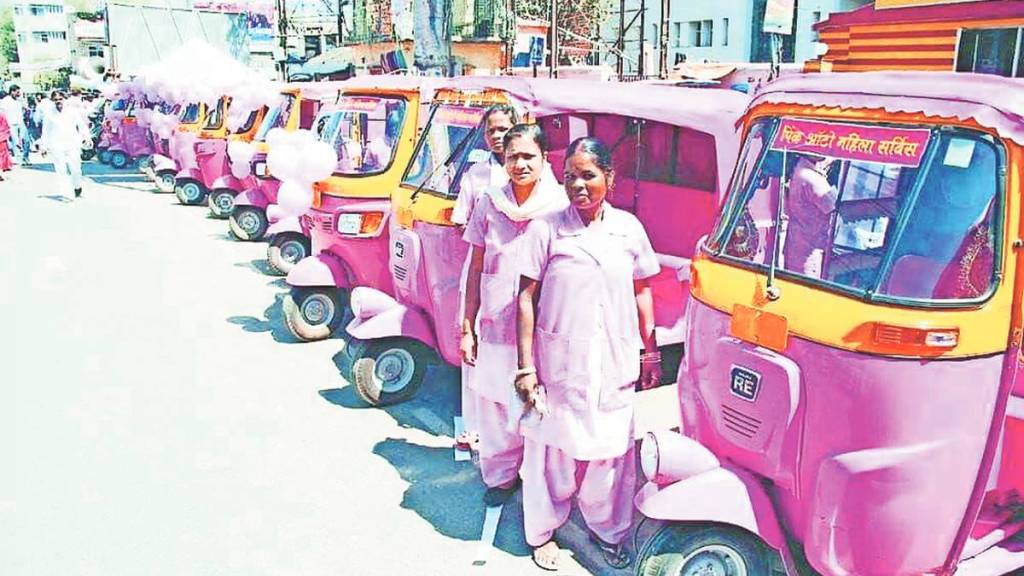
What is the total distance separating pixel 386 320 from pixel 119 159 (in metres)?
18.8

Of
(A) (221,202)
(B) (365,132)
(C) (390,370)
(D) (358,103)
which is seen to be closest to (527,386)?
(C) (390,370)

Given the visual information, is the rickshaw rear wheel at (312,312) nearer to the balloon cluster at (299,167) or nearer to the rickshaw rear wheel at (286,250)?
the balloon cluster at (299,167)

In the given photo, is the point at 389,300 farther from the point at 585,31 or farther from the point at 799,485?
the point at 585,31

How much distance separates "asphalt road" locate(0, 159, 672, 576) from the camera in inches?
159

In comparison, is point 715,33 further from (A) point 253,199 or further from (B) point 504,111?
(B) point 504,111

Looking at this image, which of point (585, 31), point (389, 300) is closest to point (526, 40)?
point (585, 31)

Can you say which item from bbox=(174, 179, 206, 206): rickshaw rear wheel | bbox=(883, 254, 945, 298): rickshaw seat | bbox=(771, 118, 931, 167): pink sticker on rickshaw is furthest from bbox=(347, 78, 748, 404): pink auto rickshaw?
bbox=(174, 179, 206, 206): rickshaw rear wheel

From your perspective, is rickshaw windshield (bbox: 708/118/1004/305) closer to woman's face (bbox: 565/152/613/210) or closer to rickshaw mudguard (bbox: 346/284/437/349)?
woman's face (bbox: 565/152/613/210)

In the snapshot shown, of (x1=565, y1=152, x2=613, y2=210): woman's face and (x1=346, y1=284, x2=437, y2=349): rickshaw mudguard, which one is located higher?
(x1=565, y1=152, x2=613, y2=210): woman's face

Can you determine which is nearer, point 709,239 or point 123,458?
point 709,239

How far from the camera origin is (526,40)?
26641 mm

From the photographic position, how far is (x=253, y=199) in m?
11.3

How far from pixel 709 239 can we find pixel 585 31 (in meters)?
29.0

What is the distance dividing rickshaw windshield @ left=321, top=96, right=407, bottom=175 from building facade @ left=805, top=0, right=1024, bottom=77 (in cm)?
757
